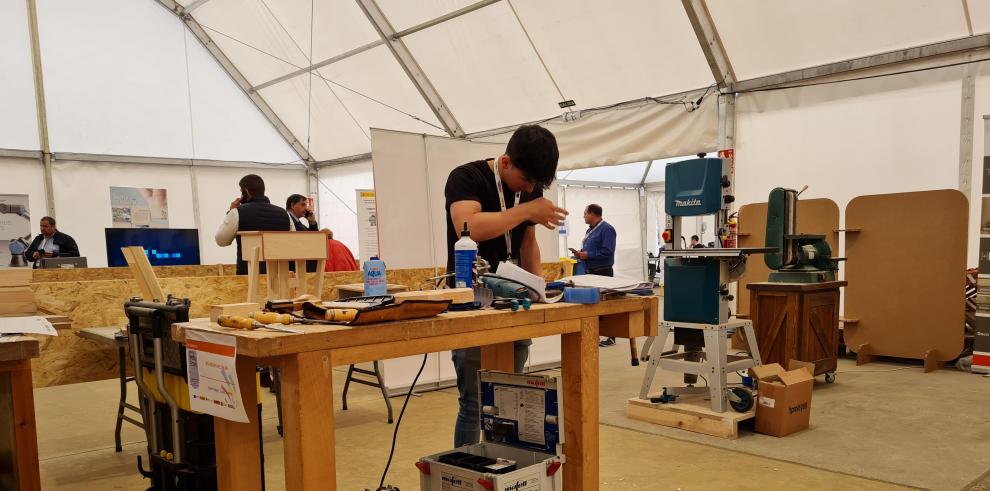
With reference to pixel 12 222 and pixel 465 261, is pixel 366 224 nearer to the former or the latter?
pixel 465 261

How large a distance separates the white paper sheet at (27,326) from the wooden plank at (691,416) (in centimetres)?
288

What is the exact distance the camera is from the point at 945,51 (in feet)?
15.6

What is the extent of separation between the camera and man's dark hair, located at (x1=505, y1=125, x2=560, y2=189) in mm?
1726

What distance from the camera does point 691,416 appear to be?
3.41 metres

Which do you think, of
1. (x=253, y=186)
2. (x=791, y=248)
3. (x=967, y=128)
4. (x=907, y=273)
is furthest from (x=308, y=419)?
(x=967, y=128)

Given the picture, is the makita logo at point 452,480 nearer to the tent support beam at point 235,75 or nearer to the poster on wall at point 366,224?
the poster on wall at point 366,224

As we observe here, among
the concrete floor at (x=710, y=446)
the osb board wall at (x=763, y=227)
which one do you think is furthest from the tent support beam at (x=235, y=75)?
the osb board wall at (x=763, y=227)

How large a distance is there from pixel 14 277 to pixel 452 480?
6.35ft

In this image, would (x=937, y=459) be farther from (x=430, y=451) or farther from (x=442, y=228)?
(x=442, y=228)

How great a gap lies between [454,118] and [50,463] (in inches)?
243

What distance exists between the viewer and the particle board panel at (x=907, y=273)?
185 inches

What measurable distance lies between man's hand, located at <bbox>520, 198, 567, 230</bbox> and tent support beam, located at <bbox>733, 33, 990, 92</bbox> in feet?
15.1

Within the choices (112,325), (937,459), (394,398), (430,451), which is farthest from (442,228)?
(937,459)

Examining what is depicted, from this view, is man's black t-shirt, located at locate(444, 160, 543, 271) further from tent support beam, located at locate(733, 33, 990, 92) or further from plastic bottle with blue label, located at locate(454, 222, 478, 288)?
tent support beam, located at locate(733, 33, 990, 92)
